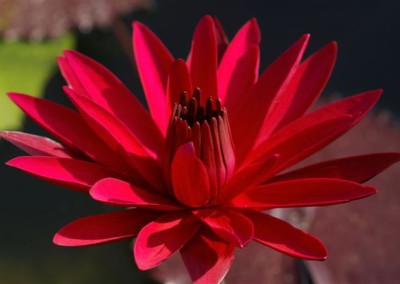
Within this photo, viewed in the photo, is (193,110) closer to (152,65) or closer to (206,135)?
(206,135)

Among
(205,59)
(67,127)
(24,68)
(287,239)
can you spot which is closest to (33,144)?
(67,127)

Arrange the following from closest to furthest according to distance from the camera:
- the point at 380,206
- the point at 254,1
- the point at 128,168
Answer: the point at 128,168, the point at 380,206, the point at 254,1

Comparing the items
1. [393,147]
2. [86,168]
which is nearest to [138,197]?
[86,168]

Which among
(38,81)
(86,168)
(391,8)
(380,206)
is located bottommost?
(380,206)

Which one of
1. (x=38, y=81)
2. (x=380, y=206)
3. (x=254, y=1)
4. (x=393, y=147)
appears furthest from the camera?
(x=254, y=1)

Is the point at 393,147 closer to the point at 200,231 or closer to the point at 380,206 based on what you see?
the point at 380,206

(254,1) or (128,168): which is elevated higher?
(128,168)
